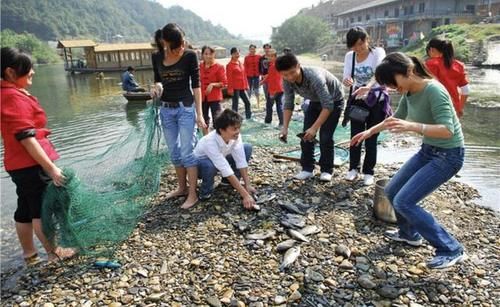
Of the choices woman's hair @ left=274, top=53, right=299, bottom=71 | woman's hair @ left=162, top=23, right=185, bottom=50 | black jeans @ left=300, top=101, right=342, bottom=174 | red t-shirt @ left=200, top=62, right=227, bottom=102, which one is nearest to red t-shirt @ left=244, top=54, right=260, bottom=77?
red t-shirt @ left=200, top=62, right=227, bottom=102

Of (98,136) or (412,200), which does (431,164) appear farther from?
(98,136)

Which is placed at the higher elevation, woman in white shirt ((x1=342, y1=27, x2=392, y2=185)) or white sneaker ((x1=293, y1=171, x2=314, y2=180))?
woman in white shirt ((x1=342, y1=27, x2=392, y2=185))

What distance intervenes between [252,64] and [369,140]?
8.06m

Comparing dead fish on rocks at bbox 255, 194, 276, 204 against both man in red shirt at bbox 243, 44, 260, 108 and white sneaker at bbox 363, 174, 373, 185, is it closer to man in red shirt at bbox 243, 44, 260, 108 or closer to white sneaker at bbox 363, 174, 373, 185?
white sneaker at bbox 363, 174, 373, 185

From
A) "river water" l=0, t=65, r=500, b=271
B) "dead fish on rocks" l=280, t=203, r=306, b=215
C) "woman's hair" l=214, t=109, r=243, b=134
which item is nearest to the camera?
"woman's hair" l=214, t=109, r=243, b=134

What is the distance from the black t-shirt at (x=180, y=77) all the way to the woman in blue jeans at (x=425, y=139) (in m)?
2.14

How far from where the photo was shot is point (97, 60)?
45.8 metres

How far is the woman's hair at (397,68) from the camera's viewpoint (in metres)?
3.03

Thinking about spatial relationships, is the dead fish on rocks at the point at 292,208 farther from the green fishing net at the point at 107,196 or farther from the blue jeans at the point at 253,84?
the blue jeans at the point at 253,84

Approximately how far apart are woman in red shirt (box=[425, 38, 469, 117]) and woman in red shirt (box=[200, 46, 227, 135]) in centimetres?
427

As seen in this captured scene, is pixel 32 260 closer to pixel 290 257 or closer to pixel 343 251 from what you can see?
pixel 290 257

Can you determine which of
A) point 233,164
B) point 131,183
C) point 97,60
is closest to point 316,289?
point 233,164

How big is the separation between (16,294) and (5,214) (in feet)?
11.6

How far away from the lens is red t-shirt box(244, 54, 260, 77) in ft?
40.7
